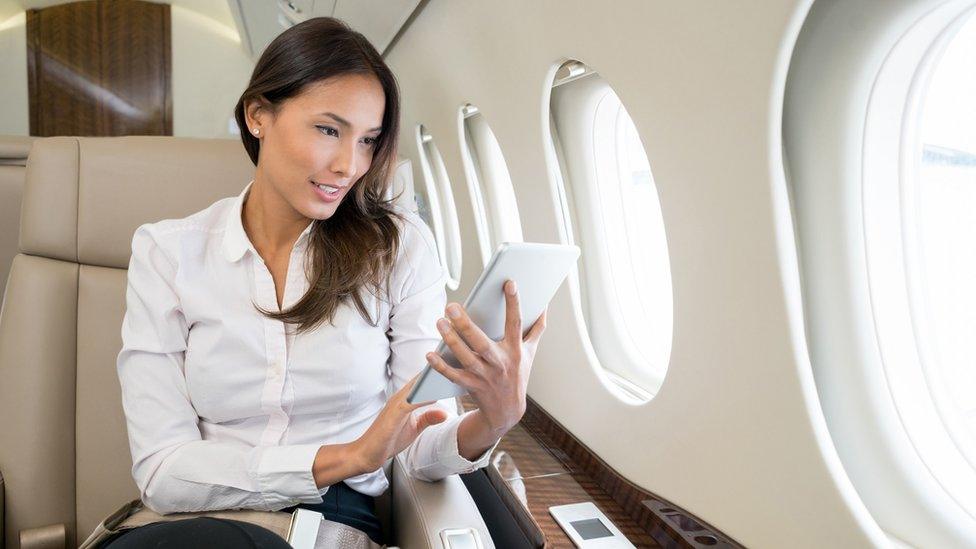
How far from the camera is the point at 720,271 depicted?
1.57 metres

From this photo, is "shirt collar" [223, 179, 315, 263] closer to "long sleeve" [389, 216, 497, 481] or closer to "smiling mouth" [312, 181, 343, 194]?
"smiling mouth" [312, 181, 343, 194]

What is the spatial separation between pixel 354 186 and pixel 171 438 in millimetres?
632

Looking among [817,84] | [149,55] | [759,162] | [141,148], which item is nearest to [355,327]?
[141,148]

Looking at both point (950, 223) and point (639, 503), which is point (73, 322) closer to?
point (639, 503)

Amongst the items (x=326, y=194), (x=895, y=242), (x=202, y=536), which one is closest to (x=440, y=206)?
(x=326, y=194)

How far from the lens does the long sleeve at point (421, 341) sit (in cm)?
149

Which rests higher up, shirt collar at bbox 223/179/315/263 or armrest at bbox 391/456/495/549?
shirt collar at bbox 223/179/315/263

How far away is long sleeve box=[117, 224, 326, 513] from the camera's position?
4.43ft

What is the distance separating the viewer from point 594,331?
279 centimetres

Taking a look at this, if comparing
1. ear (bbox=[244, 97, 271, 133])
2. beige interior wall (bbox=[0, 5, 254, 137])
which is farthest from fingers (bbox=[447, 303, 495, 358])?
beige interior wall (bbox=[0, 5, 254, 137])

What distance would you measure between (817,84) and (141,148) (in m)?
1.46

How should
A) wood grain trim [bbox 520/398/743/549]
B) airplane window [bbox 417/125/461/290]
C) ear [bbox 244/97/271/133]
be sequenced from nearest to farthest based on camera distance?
ear [bbox 244/97/271/133], wood grain trim [bbox 520/398/743/549], airplane window [bbox 417/125/461/290]

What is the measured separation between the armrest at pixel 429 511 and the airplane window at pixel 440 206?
3555mm

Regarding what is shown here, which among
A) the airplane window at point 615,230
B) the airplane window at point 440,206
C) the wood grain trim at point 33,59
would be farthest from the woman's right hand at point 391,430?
the wood grain trim at point 33,59
